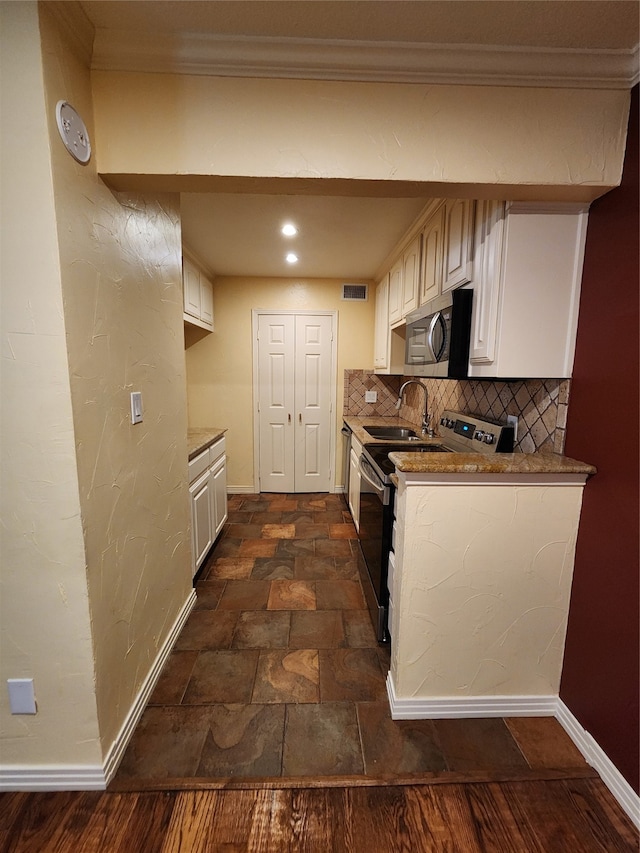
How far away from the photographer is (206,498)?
2553mm

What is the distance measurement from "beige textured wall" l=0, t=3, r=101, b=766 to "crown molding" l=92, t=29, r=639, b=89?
302mm

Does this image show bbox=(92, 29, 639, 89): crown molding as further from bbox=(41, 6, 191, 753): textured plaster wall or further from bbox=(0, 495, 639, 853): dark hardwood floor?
bbox=(0, 495, 639, 853): dark hardwood floor

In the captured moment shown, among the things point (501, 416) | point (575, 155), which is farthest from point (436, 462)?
point (575, 155)

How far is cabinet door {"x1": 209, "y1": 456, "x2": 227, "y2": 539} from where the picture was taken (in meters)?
2.74

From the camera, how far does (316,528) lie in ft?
10.7

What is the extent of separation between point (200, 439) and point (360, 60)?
218 centimetres

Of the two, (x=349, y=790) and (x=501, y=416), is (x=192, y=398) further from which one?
(x=349, y=790)

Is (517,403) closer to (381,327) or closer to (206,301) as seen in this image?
(381,327)

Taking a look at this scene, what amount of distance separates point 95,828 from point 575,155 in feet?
8.89

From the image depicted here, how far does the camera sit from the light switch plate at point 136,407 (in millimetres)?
1397

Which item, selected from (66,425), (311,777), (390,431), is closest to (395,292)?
(390,431)

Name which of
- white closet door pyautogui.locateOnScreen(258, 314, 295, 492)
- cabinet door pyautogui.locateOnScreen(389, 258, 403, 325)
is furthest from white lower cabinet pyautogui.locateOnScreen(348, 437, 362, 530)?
cabinet door pyautogui.locateOnScreen(389, 258, 403, 325)

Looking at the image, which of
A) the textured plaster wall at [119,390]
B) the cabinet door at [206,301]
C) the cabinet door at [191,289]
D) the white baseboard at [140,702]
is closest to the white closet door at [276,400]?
the cabinet door at [206,301]

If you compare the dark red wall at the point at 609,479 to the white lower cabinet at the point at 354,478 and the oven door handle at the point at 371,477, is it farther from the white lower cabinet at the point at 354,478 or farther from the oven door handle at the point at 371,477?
the white lower cabinet at the point at 354,478
